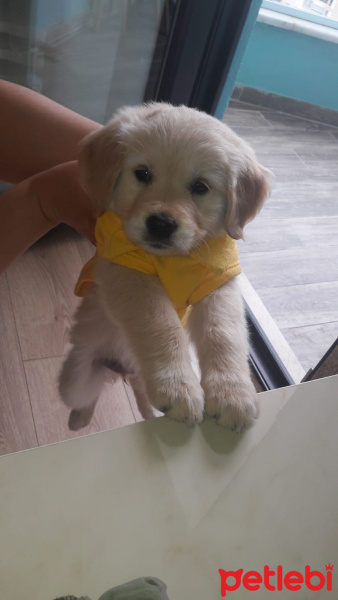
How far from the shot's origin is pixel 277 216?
8.51 ft

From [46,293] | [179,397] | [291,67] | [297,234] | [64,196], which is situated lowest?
[46,293]

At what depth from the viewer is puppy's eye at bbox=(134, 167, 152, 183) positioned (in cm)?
110

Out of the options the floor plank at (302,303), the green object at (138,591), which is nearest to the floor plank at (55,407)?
the floor plank at (302,303)

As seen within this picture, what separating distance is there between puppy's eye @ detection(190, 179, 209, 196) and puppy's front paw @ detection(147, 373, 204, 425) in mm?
439

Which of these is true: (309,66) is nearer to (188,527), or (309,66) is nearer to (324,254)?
(324,254)

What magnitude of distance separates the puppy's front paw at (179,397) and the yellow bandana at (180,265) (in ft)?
0.80

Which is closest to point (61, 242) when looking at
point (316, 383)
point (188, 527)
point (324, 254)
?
point (324, 254)

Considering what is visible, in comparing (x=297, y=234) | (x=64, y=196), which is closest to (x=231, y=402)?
(x=64, y=196)

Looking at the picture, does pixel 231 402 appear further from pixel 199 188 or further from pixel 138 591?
pixel 199 188

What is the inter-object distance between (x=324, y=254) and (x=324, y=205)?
1.33 feet

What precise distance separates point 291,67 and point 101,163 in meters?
2.93

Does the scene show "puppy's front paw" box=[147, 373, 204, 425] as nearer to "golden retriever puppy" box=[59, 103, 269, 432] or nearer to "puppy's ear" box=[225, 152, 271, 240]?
"golden retriever puppy" box=[59, 103, 269, 432]

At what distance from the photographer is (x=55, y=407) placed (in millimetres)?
1834

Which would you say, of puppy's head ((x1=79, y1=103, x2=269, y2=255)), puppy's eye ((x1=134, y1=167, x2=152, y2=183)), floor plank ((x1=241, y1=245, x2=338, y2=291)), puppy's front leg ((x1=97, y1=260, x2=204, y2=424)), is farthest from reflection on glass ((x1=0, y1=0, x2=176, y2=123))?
puppy's front leg ((x1=97, y1=260, x2=204, y2=424))
